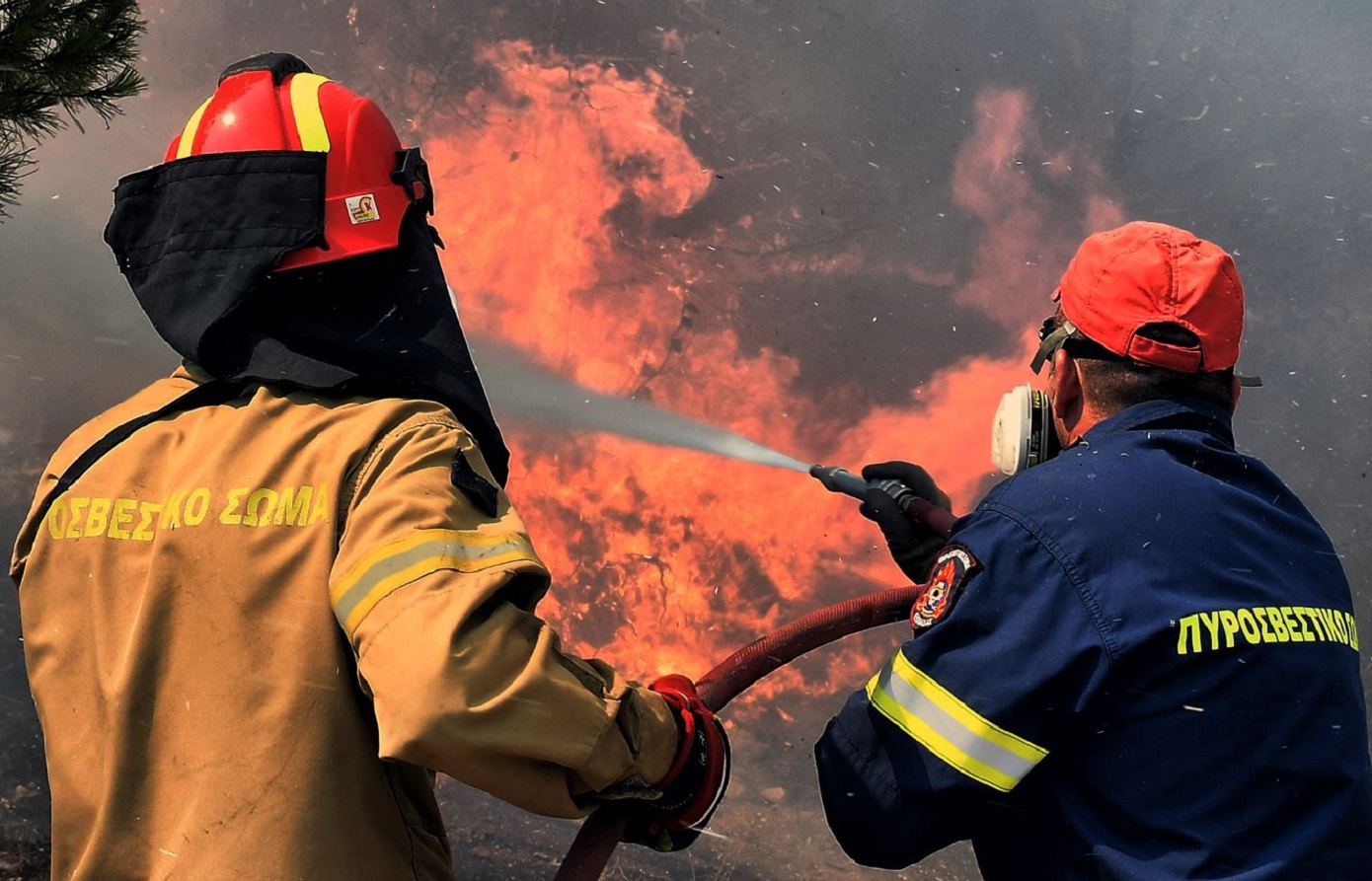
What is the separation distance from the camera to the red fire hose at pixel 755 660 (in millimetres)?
2330

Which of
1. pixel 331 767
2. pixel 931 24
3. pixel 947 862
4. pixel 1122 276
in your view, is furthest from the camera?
pixel 931 24

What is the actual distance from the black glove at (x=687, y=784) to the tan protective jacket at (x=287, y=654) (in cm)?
16

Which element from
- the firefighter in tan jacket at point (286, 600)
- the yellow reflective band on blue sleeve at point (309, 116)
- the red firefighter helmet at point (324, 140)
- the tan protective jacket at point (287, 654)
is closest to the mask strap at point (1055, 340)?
the firefighter in tan jacket at point (286, 600)

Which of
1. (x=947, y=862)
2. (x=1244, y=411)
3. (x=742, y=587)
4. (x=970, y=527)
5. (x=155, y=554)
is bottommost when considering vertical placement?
(x=947, y=862)

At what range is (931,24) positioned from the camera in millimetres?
7188

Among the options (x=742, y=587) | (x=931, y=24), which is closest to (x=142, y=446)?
(x=742, y=587)

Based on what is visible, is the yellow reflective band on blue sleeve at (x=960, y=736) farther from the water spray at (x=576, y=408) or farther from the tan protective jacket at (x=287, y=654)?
the water spray at (x=576, y=408)

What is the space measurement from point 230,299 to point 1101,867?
206cm

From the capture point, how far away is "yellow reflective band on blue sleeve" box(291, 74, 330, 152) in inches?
96.0

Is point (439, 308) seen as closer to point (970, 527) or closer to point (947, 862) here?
point (970, 527)

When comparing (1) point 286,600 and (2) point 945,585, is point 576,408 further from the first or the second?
(1) point 286,600

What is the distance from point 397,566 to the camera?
1.88 meters

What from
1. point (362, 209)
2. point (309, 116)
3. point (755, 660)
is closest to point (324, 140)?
point (309, 116)

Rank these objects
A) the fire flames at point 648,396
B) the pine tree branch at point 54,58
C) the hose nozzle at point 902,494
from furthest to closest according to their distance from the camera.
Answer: the fire flames at point 648,396
the pine tree branch at point 54,58
the hose nozzle at point 902,494
